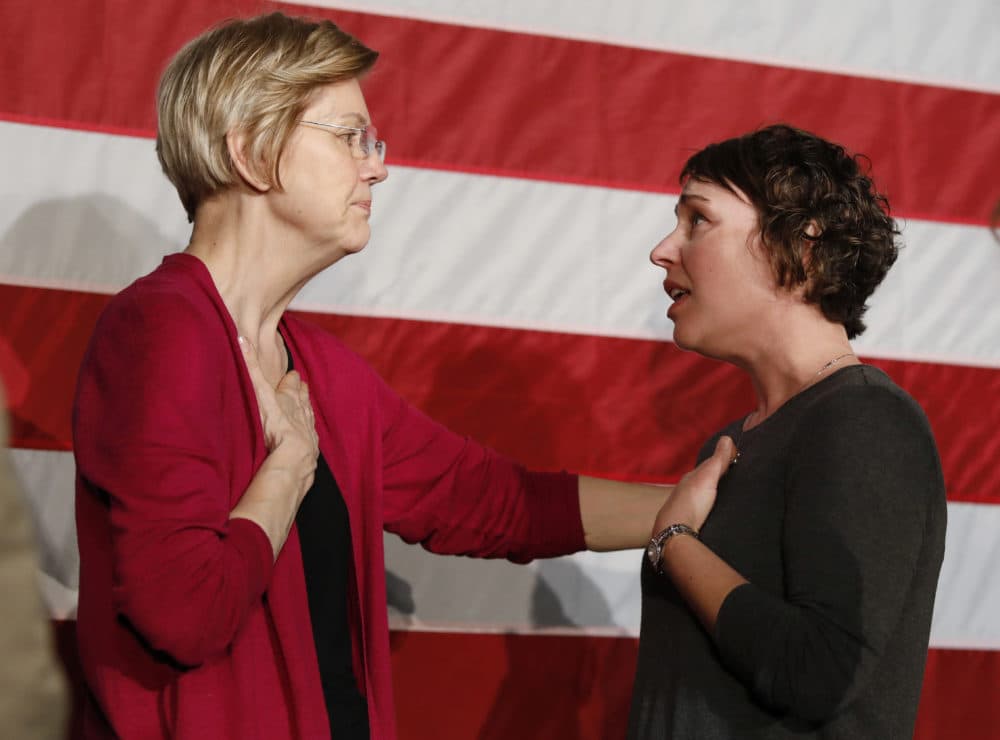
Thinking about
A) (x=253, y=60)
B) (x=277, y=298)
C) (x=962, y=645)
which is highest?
(x=253, y=60)

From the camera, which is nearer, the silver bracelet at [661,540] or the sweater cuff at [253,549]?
the sweater cuff at [253,549]

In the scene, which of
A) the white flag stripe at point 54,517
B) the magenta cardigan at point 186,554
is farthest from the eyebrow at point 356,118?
the white flag stripe at point 54,517

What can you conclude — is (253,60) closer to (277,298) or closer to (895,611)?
(277,298)

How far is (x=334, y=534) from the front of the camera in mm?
1262

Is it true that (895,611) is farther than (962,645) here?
No

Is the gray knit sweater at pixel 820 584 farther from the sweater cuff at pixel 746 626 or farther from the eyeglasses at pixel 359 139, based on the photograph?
the eyeglasses at pixel 359 139

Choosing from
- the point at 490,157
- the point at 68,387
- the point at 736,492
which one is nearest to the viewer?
the point at 736,492

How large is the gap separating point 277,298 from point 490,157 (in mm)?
755

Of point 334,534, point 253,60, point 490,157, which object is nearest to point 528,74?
point 490,157

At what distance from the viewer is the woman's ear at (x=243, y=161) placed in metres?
1.22

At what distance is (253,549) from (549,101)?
1153mm

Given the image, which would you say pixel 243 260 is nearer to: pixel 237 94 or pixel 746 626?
pixel 237 94

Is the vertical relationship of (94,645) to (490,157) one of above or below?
below

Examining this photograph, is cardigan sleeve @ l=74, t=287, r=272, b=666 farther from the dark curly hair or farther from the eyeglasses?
the dark curly hair
